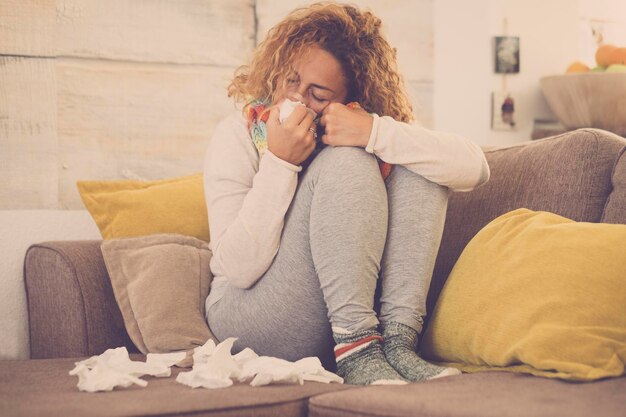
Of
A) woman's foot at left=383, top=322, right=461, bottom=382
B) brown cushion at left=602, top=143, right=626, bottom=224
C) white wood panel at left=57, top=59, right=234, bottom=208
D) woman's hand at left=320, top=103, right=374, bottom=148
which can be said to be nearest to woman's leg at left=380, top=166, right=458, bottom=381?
woman's foot at left=383, top=322, right=461, bottom=382

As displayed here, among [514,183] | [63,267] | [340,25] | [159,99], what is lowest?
[63,267]

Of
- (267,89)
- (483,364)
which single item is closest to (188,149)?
(267,89)

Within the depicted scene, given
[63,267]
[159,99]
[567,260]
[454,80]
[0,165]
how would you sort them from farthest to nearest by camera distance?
[454,80] < [159,99] < [0,165] < [63,267] < [567,260]

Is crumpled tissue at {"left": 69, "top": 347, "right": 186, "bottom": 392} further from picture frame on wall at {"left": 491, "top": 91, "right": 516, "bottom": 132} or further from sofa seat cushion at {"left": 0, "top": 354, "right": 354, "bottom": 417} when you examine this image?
picture frame on wall at {"left": 491, "top": 91, "right": 516, "bottom": 132}

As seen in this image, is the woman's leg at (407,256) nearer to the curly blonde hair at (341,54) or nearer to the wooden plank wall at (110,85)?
the curly blonde hair at (341,54)

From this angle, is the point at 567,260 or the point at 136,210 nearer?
the point at 567,260

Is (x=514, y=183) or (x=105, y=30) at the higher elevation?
(x=105, y=30)

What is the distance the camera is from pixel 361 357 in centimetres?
143

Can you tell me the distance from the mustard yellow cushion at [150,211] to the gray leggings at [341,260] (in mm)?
402

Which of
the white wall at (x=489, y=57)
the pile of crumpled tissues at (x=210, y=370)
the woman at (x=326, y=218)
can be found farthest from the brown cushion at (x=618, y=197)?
the white wall at (x=489, y=57)

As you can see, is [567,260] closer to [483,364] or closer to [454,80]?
[483,364]

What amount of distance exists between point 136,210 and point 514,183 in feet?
3.02

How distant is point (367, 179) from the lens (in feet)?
4.89

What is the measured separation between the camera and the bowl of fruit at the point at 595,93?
260cm
